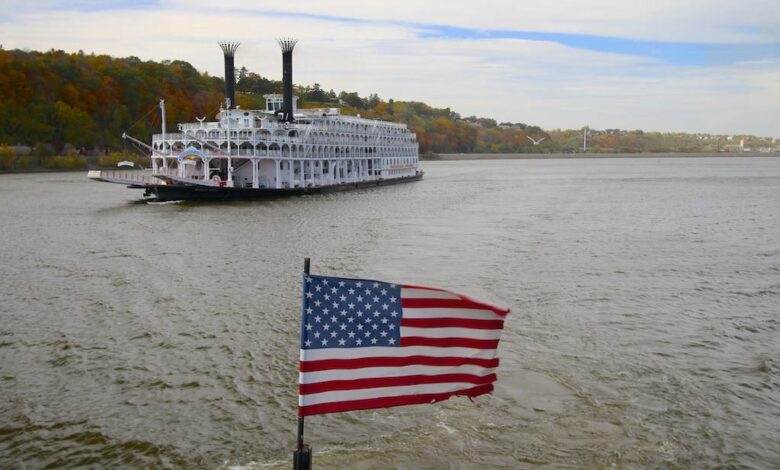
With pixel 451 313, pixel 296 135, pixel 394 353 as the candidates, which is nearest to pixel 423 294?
pixel 451 313

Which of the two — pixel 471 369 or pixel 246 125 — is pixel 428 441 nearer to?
pixel 471 369

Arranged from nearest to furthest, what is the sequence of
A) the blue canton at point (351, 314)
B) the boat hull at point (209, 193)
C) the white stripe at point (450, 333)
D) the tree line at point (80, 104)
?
the blue canton at point (351, 314), the white stripe at point (450, 333), the boat hull at point (209, 193), the tree line at point (80, 104)

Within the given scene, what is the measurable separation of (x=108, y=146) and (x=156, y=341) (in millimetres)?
111885

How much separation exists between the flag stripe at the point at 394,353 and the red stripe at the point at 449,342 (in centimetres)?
4

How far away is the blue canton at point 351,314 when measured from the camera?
6.99 m

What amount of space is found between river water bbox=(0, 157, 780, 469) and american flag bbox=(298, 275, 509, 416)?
302 cm

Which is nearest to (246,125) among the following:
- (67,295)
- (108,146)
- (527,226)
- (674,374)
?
(527,226)

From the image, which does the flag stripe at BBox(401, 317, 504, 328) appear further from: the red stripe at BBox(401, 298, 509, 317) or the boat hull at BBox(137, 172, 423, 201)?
the boat hull at BBox(137, 172, 423, 201)

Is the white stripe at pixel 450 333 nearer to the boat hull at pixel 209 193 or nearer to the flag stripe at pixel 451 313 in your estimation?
the flag stripe at pixel 451 313

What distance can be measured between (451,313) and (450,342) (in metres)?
0.34

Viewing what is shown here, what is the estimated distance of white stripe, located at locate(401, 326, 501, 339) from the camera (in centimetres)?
722

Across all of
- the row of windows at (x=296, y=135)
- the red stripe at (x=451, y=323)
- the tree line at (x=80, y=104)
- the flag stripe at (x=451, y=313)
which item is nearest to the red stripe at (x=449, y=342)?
the red stripe at (x=451, y=323)

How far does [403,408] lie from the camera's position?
39.3 ft

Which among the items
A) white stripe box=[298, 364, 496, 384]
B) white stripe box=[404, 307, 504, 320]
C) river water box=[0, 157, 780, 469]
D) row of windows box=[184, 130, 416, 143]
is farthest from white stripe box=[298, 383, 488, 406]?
row of windows box=[184, 130, 416, 143]
